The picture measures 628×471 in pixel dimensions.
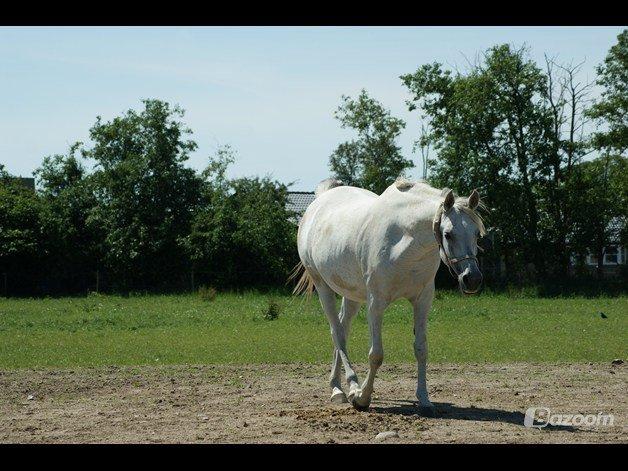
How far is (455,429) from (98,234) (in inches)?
1342

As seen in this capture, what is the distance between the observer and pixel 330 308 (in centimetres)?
1035

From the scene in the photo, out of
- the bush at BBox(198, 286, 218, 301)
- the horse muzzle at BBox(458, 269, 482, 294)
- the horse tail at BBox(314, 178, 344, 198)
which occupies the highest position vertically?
the horse tail at BBox(314, 178, 344, 198)

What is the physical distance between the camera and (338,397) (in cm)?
939

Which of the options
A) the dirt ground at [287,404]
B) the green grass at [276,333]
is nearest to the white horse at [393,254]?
the dirt ground at [287,404]

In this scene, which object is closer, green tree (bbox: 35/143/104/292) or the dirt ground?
the dirt ground

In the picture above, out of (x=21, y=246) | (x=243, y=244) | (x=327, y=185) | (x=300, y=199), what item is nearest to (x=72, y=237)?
(x=21, y=246)

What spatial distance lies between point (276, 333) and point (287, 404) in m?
9.27

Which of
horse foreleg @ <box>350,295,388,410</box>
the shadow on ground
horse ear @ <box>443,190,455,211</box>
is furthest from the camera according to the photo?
horse foreleg @ <box>350,295,388,410</box>

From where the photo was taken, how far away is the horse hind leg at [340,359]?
9406 mm

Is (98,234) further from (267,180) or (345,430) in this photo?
(345,430)

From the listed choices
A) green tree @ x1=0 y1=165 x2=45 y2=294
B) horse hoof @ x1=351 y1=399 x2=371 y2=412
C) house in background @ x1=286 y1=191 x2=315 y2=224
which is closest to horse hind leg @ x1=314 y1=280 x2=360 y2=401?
horse hoof @ x1=351 y1=399 x2=371 y2=412

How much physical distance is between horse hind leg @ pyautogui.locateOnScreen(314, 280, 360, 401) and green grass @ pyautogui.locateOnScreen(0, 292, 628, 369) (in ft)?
3.43

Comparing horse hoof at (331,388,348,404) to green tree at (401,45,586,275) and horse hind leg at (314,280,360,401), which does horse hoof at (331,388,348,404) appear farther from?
green tree at (401,45,586,275)

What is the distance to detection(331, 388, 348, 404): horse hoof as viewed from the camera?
935 centimetres
